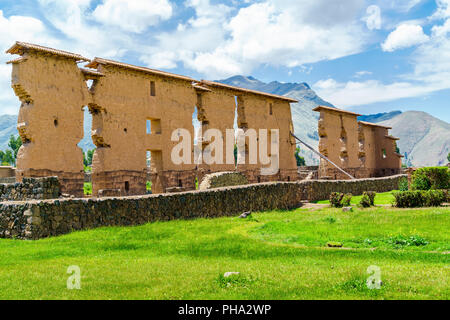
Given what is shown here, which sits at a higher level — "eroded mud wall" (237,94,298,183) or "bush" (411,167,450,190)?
"eroded mud wall" (237,94,298,183)

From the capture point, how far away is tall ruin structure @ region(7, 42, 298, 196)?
19.6m

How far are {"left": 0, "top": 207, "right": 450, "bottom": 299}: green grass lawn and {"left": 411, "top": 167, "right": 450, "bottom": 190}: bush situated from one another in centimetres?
715

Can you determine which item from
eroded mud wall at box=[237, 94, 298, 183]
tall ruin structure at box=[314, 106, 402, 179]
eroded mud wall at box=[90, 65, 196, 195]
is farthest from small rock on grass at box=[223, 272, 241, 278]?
tall ruin structure at box=[314, 106, 402, 179]

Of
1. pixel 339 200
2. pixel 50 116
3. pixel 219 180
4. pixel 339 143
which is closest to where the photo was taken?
pixel 50 116

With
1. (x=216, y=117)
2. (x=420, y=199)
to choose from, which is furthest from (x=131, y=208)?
(x=216, y=117)

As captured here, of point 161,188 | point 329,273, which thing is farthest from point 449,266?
point 161,188

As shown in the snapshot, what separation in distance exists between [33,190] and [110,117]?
7887 millimetres

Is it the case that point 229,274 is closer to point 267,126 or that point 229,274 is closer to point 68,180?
point 68,180

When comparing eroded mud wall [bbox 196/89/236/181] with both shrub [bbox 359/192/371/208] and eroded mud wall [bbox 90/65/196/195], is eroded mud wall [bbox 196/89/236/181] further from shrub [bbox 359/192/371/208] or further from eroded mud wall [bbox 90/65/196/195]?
shrub [bbox 359/192/371/208]

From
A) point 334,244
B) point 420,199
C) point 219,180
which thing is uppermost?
point 219,180

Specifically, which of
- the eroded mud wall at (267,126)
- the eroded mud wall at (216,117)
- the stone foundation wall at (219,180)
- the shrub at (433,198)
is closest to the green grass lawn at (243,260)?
the shrub at (433,198)

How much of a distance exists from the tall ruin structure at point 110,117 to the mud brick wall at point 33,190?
A: 3083 mm

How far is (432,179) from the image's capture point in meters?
21.4
